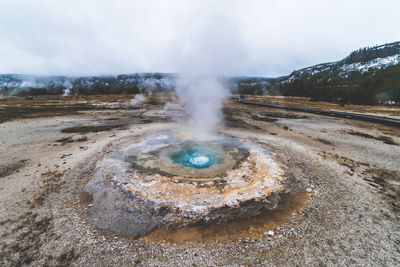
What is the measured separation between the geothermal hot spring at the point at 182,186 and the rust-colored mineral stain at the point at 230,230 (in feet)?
0.48

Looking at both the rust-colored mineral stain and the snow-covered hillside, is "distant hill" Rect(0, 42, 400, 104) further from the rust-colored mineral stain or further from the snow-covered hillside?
the rust-colored mineral stain

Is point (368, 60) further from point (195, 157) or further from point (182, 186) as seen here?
point (182, 186)

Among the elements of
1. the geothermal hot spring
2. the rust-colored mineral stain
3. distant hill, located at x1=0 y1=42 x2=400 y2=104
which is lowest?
the rust-colored mineral stain

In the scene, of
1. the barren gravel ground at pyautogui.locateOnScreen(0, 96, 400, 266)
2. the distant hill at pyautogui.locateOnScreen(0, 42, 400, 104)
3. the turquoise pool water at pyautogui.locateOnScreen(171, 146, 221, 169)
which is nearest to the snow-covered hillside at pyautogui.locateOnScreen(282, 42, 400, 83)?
the distant hill at pyautogui.locateOnScreen(0, 42, 400, 104)

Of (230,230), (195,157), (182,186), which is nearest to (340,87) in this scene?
(195,157)

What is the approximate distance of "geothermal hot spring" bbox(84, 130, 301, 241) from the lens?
18.3 feet

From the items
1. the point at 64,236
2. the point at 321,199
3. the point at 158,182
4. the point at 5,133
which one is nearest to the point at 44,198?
the point at 64,236

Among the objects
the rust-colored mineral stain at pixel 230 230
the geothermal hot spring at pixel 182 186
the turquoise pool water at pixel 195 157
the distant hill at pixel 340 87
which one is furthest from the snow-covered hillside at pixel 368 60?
the rust-colored mineral stain at pixel 230 230

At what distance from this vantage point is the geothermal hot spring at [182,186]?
5586mm

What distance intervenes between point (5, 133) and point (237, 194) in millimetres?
23274

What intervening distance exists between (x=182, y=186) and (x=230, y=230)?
2.74 metres

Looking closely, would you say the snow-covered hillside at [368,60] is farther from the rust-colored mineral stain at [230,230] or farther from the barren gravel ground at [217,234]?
the rust-colored mineral stain at [230,230]

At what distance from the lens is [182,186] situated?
7.16 m

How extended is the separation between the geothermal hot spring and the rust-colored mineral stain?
0.48 ft
